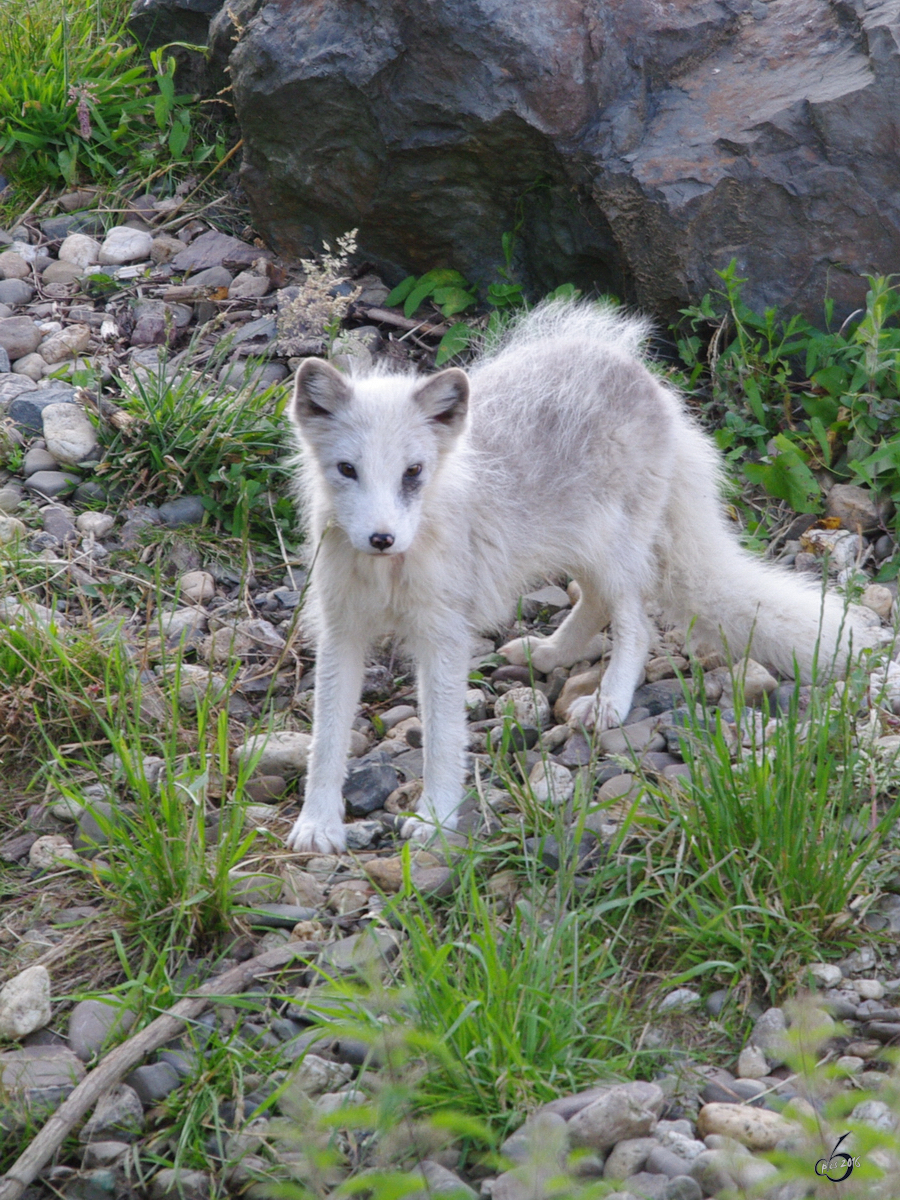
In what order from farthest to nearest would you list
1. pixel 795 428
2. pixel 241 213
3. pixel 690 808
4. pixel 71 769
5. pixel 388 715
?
pixel 241 213 < pixel 795 428 < pixel 388 715 < pixel 71 769 < pixel 690 808

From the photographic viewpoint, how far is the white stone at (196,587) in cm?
469

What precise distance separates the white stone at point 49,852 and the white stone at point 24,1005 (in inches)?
17.6

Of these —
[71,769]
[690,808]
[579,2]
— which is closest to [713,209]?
[579,2]

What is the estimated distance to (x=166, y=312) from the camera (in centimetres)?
559

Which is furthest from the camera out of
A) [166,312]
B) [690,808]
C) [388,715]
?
[166,312]

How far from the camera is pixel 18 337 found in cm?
567

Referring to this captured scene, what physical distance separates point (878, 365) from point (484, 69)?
219 cm

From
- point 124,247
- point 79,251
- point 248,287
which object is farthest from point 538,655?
point 79,251

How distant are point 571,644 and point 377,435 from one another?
1.40 meters

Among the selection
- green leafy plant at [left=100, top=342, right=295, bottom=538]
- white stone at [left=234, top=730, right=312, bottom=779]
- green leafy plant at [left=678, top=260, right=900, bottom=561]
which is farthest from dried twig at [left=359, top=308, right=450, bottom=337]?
white stone at [left=234, top=730, right=312, bottom=779]

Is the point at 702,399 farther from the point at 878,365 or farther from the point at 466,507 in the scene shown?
the point at 466,507

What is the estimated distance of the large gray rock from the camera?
5203 millimetres

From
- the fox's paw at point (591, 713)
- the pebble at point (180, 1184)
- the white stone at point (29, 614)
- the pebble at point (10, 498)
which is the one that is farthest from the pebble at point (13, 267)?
the pebble at point (180, 1184)

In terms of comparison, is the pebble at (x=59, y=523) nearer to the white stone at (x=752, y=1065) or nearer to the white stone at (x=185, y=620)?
the white stone at (x=185, y=620)
